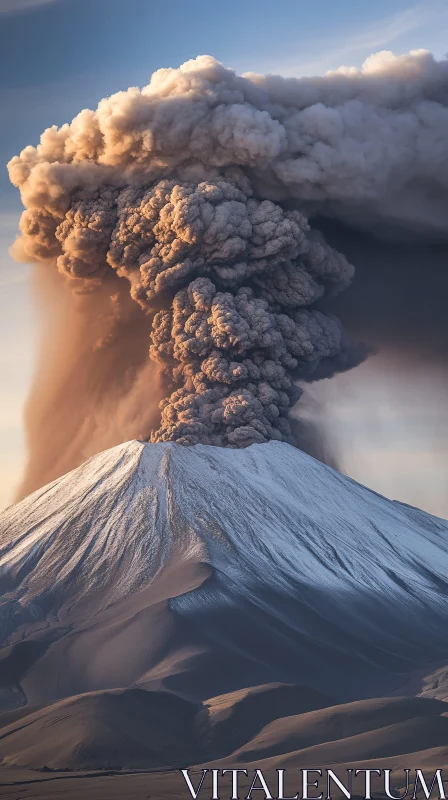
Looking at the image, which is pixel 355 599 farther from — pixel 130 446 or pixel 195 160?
pixel 195 160

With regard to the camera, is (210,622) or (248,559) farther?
(248,559)

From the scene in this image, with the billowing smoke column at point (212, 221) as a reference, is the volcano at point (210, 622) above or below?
below

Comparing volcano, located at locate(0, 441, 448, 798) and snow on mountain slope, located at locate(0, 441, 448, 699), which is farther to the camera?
snow on mountain slope, located at locate(0, 441, 448, 699)

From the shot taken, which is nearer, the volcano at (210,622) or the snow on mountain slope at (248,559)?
the volcano at (210,622)

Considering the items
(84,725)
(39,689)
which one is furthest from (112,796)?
(39,689)
